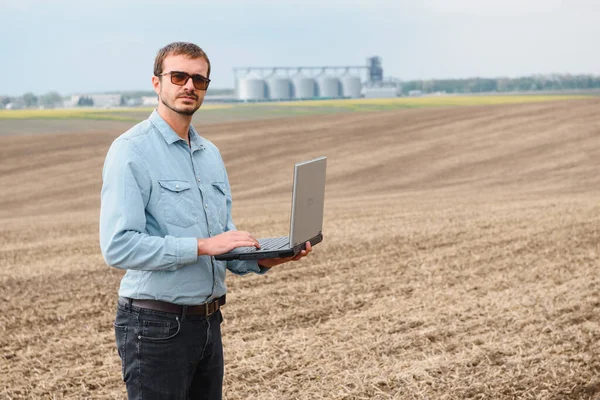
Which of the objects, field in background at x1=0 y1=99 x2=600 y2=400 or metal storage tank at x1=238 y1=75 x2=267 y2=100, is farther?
metal storage tank at x1=238 y1=75 x2=267 y2=100

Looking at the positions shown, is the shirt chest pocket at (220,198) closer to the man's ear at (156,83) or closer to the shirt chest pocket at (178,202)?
the shirt chest pocket at (178,202)

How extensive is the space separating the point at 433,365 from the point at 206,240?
377 centimetres

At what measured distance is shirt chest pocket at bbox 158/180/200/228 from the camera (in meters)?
3.38

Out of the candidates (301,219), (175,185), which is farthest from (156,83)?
(301,219)

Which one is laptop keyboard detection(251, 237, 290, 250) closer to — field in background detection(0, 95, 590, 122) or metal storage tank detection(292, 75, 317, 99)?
field in background detection(0, 95, 590, 122)

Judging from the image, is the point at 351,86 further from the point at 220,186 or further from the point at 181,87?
the point at 181,87

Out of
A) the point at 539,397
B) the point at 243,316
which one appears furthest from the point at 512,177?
the point at 539,397

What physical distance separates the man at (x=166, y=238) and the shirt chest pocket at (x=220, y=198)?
0.11 ft

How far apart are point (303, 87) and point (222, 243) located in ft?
374

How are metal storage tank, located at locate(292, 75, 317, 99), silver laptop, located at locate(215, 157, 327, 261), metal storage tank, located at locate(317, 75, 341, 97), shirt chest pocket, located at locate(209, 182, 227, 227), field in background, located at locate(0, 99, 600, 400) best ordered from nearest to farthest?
1. silver laptop, located at locate(215, 157, 327, 261)
2. shirt chest pocket, located at locate(209, 182, 227, 227)
3. field in background, located at locate(0, 99, 600, 400)
4. metal storage tank, located at locate(292, 75, 317, 99)
5. metal storage tank, located at locate(317, 75, 341, 97)

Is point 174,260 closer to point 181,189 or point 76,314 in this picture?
point 181,189

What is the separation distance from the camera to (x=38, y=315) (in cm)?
903

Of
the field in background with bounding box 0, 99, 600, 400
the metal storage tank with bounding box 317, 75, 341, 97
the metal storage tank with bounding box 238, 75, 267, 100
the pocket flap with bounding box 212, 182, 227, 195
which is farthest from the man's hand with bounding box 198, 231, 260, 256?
the metal storage tank with bounding box 317, 75, 341, 97

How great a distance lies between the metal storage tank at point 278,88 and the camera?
377ft
